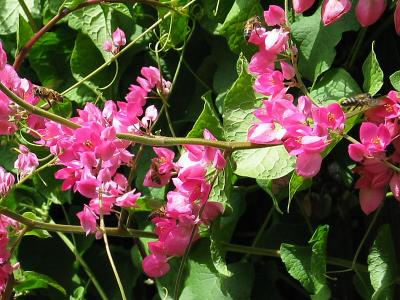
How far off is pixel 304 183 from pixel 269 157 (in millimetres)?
70

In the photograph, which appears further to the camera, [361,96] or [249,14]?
[249,14]

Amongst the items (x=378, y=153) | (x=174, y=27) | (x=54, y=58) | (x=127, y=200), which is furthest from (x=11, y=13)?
(x=378, y=153)

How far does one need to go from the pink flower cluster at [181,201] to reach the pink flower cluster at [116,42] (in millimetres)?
237

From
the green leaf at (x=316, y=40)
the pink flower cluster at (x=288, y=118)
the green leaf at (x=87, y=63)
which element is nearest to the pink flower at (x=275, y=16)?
the pink flower cluster at (x=288, y=118)

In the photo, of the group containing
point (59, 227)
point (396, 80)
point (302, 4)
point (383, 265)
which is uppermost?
point (302, 4)

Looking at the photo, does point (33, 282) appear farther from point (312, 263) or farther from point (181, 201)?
point (312, 263)

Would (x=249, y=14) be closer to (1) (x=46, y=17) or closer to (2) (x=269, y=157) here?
(2) (x=269, y=157)

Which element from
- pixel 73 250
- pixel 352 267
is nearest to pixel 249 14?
Answer: pixel 352 267

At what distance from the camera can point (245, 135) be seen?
40.3 inches

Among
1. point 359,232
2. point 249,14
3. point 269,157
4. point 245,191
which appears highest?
point 249,14

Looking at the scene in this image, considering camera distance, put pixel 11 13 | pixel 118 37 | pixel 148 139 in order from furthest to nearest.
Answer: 1. pixel 11 13
2. pixel 118 37
3. pixel 148 139

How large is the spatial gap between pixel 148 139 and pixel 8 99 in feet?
0.57

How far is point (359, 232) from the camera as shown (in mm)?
1286

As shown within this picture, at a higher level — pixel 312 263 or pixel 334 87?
pixel 334 87
